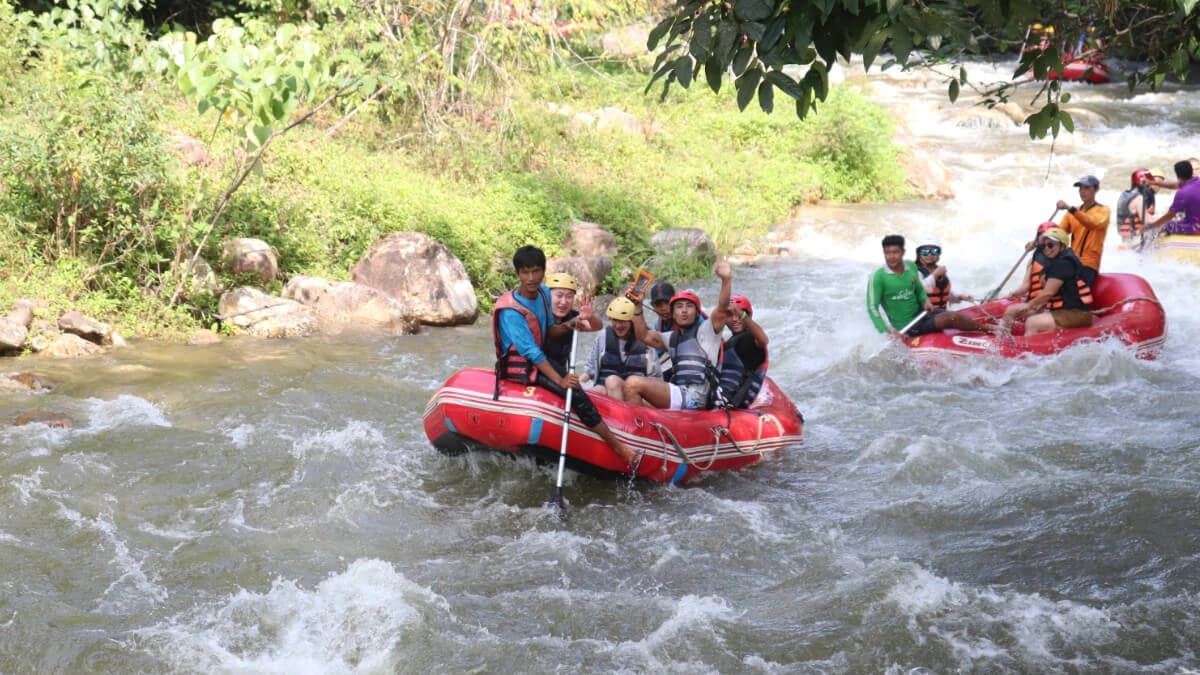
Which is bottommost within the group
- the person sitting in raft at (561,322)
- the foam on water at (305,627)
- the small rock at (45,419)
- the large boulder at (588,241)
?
the foam on water at (305,627)

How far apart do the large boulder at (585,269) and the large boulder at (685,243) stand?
3.54 feet

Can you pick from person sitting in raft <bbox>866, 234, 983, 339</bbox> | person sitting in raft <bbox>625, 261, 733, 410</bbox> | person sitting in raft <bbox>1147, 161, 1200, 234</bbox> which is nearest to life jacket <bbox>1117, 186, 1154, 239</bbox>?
person sitting in raft <bbox>1147, 161, 1200, 234</bbox>

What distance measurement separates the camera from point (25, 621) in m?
5.24

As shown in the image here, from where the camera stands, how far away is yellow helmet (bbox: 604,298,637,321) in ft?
22.7

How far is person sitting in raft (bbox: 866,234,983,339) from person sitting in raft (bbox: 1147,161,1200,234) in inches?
144

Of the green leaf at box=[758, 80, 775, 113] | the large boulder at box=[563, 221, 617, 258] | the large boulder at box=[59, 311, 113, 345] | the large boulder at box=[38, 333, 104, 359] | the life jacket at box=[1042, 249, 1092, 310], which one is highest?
the green leaf at box=[758, 80, 775, 113]

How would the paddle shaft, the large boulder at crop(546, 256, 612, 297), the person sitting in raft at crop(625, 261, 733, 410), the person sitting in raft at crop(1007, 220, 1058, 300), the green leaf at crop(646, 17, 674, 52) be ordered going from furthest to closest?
the large boulder at crop(546, 256, 612, 297), the person sitting in raft at crop(1007, 220, 1058, 300), the person sitting in raft at crop(625, 261, 733, 410), the paddle shaft, the green leaf at crop(646, 17, 674, 52)

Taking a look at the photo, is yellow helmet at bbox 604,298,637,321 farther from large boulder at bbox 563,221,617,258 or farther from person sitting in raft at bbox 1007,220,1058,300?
large boulder at bbox 563,221,617,258

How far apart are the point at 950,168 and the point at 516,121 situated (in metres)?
8.11

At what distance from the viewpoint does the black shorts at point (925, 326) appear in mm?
9289

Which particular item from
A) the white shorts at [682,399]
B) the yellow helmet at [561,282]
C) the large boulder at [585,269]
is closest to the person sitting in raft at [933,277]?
the white shorts at [682,399]

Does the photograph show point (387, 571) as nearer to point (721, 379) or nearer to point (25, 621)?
point (25, 621)

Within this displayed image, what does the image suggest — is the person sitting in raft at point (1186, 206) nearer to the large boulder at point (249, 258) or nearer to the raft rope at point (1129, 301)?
the raft rope at point (1129, 301)

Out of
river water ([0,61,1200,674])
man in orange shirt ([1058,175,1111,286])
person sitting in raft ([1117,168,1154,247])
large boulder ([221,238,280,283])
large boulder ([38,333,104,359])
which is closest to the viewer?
river water ([0,61,1200,674])
